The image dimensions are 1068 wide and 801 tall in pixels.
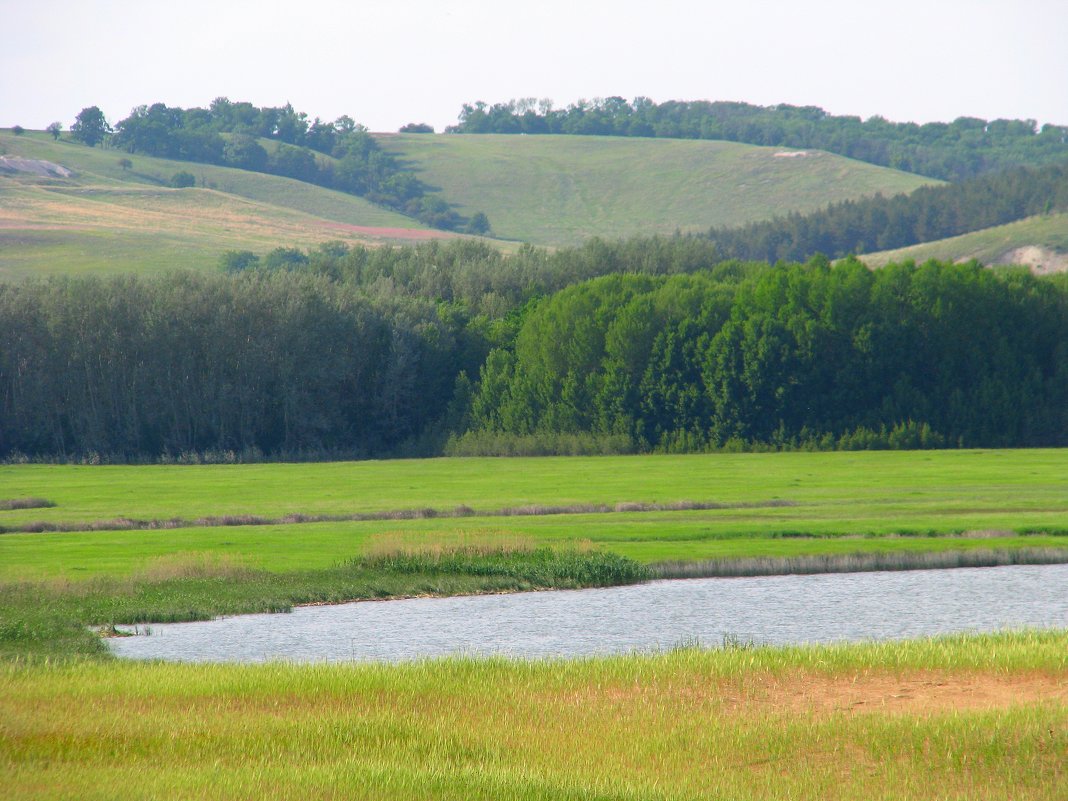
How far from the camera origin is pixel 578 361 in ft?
268

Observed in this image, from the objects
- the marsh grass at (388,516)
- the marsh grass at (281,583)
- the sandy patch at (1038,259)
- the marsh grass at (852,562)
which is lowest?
the marsh grass at (388,516)

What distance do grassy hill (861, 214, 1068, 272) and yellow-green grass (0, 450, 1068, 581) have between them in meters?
95.1

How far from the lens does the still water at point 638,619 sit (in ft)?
83.1

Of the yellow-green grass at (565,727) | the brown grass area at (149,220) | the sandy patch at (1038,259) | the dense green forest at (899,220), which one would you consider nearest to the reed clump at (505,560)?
the yellow-green grass at (565,727)

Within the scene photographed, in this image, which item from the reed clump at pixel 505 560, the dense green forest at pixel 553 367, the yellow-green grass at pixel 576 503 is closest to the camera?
the reed clump at pixel 505 560

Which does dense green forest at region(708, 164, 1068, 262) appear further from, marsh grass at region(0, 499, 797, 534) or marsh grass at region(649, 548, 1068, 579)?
marsh grass at region(649, 548, 1068, 579)

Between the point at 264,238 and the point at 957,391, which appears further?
the point at 264,238

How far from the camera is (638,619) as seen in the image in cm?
2842

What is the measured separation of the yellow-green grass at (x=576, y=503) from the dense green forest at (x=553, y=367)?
6475 mm

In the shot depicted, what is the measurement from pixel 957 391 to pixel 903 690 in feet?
195

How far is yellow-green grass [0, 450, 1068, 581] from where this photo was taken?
3728cm

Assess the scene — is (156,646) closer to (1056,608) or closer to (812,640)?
(812,640)

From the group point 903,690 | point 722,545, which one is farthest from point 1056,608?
point 903,690

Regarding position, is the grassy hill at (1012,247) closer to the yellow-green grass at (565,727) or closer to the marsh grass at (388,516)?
the marsh grass at (388,516)
